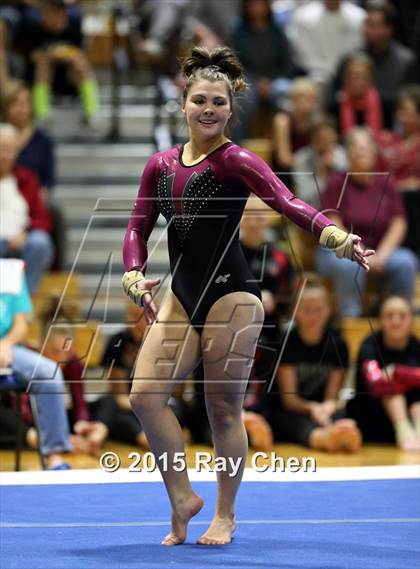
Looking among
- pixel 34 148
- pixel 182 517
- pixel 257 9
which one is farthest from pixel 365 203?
pixel 182 517

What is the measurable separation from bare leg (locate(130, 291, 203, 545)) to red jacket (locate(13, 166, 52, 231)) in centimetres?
377

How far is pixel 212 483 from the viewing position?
5.57 m

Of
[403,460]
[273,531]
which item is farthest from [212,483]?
[403,460]

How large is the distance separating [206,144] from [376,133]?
4.93m

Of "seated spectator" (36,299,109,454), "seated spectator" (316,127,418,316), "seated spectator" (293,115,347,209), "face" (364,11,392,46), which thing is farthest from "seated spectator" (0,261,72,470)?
"face" (364,11,392,46)

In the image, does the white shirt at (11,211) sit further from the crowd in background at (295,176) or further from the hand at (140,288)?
the hand at (140,288)

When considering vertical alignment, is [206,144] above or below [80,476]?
above

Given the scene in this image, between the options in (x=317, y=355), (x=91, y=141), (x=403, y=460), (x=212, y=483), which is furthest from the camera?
(x=91, y=141)

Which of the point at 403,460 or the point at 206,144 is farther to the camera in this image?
the point at 403,460

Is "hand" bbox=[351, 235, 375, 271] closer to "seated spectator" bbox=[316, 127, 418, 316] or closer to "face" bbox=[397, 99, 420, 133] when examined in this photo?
"seated spectator" bbox=[316, 127, 418, 316]

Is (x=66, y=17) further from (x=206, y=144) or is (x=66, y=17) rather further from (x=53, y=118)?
(x=206, y=144)

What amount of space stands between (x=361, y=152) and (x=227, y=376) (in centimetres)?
396

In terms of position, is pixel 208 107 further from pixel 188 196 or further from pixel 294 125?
pixel 294 125

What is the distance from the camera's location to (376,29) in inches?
380
